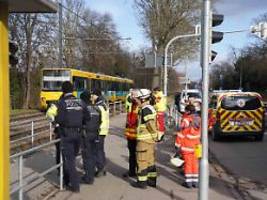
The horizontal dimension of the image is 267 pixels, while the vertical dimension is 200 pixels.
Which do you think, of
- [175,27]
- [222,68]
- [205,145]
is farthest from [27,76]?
[222,68]

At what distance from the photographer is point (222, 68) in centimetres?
13912

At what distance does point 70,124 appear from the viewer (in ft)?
33.5

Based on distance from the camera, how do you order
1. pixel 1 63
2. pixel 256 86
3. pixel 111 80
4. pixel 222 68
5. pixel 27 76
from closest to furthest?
1. pixel 1 63
2. pixel 27 76
3. pixel 111 80
4. pixel 256 86
5. pixel 222 68

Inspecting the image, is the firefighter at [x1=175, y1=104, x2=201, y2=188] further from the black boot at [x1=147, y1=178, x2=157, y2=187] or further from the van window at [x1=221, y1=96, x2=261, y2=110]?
the van window at [x1=221, y1=96, x2=261, y2=110]

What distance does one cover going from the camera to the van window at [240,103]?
2211 centimetres

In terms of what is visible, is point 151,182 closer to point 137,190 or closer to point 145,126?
point 137,190

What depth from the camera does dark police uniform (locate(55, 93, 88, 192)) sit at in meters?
10.2

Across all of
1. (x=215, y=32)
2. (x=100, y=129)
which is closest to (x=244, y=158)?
(x=100, y=129)

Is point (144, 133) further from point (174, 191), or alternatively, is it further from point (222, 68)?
point (222, 68)

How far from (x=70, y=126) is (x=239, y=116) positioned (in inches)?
501

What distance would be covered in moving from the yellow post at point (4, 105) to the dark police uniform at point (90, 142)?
5232 mm

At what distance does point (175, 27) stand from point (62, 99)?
139ft

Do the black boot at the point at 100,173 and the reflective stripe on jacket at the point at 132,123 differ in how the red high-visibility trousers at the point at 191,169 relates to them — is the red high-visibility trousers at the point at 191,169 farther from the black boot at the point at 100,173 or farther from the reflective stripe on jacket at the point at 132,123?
the black boot at the point at 100,173

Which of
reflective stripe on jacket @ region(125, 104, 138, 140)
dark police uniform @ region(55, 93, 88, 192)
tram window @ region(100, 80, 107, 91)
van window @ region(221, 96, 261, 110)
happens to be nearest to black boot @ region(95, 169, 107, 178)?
reflective stripe on jacket @ region(125, 104, 138, 140)
